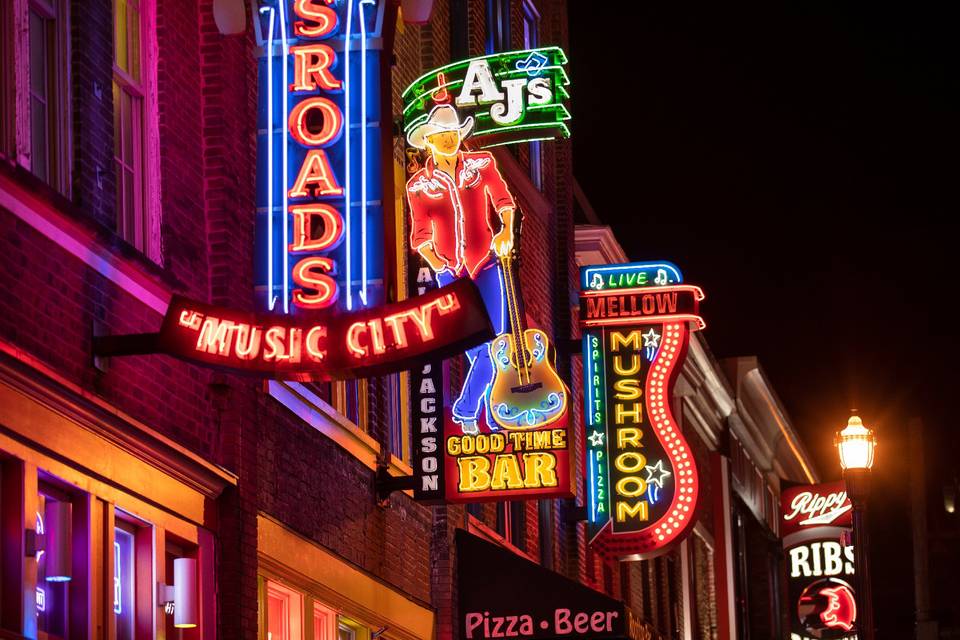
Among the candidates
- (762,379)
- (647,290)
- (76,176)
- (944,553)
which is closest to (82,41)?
(76,176)

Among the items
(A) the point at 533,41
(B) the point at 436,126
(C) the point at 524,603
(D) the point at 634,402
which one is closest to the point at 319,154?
(B) the point at 436,126

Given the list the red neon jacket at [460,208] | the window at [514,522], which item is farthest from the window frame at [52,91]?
the window at [514,522]

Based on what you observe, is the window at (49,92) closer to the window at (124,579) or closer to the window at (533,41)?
the window at (124,579)

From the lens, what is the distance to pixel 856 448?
24.2 metres

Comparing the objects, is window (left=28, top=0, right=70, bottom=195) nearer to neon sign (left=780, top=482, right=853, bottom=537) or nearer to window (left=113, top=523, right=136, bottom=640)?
window (left=113, top=523, right=136, bottom=640)

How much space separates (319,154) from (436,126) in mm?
5542

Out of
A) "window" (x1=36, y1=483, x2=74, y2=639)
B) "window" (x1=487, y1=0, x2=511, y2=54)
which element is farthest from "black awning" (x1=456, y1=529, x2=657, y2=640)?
"window" (x1=36, y1=483, x2=74, y2=639)

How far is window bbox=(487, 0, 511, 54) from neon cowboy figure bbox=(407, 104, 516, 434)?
20.5 feet

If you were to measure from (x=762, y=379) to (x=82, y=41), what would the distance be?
3606 cm

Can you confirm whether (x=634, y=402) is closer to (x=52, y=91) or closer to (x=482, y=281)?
(x=482, y=281)

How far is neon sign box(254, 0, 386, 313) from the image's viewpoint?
44.6ft

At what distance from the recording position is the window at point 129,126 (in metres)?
13.8

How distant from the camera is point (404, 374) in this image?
69.0 feet

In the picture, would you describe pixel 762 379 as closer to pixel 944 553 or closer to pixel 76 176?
pixel 944 553
